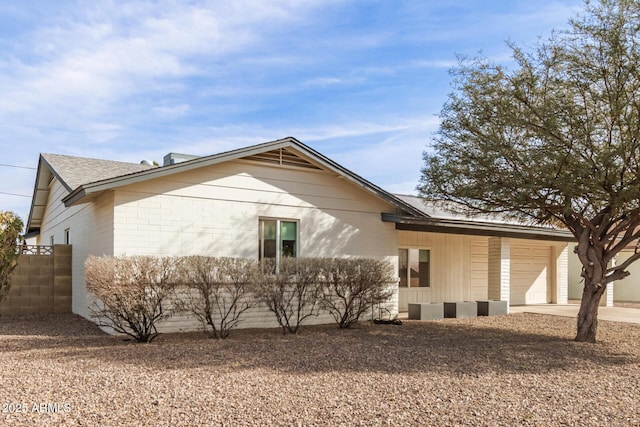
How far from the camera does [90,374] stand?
23.3 ft

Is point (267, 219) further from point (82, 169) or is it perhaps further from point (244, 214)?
point (82, 169)

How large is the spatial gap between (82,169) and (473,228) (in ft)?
36.1

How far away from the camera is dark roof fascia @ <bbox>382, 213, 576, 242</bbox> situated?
14.3 m

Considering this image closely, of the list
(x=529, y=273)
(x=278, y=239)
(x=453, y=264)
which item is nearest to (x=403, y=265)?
(x=453, y=264)

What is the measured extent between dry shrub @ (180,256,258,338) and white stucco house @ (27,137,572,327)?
1.19m

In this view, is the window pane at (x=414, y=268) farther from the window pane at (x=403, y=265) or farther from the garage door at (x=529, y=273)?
the garage door at (x=529, y=273)

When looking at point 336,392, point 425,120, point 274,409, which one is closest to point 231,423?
point 274,409

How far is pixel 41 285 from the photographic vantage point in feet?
48.2

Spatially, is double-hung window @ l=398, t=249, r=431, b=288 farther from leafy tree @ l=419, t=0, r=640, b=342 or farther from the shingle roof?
the shingle roof

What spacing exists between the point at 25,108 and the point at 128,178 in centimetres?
1602

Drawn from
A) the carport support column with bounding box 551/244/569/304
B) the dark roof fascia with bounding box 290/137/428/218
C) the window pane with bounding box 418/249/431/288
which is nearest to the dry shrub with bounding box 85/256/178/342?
the dark roof fascia with bounding box 290/137/428/218

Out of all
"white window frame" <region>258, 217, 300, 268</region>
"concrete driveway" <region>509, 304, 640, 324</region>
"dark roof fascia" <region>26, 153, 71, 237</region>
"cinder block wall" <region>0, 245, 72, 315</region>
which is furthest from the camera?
"concrete driveway" <region>509, 304, 640, 324</region>

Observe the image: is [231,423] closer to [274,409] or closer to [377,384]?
[274,409]

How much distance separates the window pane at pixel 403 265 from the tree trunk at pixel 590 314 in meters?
6.24
